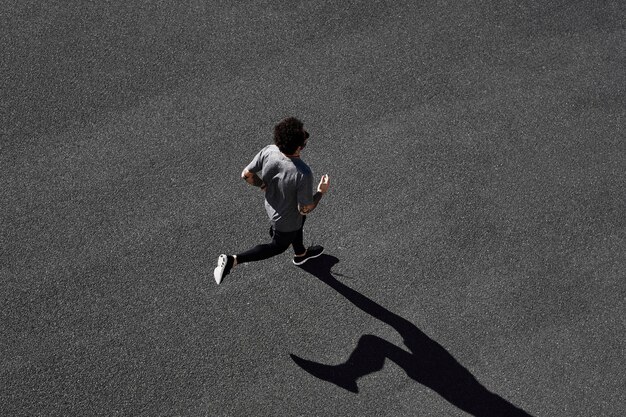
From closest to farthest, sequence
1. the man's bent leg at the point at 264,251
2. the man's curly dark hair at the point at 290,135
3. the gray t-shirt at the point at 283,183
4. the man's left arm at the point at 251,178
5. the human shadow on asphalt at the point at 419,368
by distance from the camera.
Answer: the man's curly dark hair at the point at 290,135 < the gray t-shirt at the point at 283,183 < the man's left arm at the point at 251,178 < the human shadow on asphalt at the point at 419,368 < the man's bent leg at the point at 264,251

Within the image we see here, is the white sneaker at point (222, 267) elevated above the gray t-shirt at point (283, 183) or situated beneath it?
situated beneath

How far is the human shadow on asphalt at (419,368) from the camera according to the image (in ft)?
19.2

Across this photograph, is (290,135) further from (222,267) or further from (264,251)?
(222,267)

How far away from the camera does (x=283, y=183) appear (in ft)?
17.6

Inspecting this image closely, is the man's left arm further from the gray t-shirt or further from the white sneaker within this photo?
the white sneaker

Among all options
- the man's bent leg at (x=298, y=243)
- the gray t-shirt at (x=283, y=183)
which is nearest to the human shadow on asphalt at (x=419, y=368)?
the man's bent leg at (x=298, y=243)

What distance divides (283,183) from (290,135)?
1.34 ft

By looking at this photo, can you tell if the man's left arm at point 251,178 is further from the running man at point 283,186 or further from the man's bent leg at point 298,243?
the man's bent leg at point 298,243

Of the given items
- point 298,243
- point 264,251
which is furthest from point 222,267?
point 298,243

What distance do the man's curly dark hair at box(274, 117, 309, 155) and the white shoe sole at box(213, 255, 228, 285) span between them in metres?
1.29

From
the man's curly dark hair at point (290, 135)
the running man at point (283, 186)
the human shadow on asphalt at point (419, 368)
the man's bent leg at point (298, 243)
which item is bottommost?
the human shadow on asphalt at point (419, 368)

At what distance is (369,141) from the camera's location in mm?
7117

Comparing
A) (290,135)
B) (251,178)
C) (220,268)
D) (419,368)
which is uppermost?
(290,135)

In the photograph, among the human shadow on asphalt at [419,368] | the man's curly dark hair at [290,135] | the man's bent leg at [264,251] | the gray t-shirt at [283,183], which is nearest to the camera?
the man's curly dark hair at [290,135]
